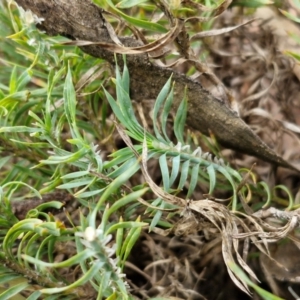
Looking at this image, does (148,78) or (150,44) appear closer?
(150,44)

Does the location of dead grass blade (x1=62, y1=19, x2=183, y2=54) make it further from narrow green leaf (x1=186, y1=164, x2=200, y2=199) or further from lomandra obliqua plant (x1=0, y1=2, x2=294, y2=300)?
narrow green leaf (x1=186, y1=164, x2=200, y2=199)

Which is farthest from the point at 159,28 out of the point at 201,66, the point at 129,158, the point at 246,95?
the point at 246,95

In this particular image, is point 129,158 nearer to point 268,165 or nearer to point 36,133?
point 36,133

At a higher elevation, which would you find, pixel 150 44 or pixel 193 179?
pixel 150 44

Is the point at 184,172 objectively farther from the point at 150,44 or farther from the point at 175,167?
the point at 150,44

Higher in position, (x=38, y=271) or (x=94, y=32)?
(x=94, y=32)

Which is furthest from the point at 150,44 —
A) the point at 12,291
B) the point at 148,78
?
the point at 12,291

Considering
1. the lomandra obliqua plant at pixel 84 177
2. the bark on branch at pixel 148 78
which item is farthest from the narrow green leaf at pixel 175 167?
the bark on branch at pixel 148 78

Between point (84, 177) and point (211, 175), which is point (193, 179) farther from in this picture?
point (84, 177)
